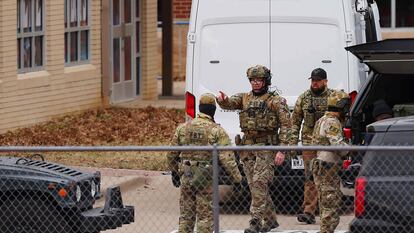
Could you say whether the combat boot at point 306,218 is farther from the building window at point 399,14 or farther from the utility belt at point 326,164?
the building window at point 399,14

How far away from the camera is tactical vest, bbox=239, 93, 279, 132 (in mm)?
13672

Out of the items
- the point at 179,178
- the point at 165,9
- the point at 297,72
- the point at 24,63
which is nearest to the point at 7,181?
the point at 179,178

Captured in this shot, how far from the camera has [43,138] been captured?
20.9 metres

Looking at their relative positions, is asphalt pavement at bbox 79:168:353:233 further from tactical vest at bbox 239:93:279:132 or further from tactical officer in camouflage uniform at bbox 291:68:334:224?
tactical officer in camouflage uniform at bbox 291:68:334:224

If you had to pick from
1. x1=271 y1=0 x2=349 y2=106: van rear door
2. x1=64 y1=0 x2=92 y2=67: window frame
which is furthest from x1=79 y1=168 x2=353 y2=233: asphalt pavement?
x1=64 y1=0 x2=92 y2=67: window frame

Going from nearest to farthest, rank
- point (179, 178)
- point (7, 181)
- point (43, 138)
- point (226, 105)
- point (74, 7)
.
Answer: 1. point (7, 181)
2. point (179, 178)
3. point (226, 105)
4. point (43, 138)
5. point (74, 7)

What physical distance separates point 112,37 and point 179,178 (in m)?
14.2

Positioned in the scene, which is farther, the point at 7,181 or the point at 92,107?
the point at 92,107

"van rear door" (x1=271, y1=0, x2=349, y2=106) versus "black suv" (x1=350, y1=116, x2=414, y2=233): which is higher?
"van rear door" (x1=271, y1=0, x2=349, y2=106)

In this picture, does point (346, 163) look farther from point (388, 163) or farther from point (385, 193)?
point (385, 193)

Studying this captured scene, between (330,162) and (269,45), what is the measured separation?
3.20m

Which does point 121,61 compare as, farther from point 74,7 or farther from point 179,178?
point 179,178

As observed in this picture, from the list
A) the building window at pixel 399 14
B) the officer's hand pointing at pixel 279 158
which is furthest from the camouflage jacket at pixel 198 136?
the building window at pixel 399 14

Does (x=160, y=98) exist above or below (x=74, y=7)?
below
